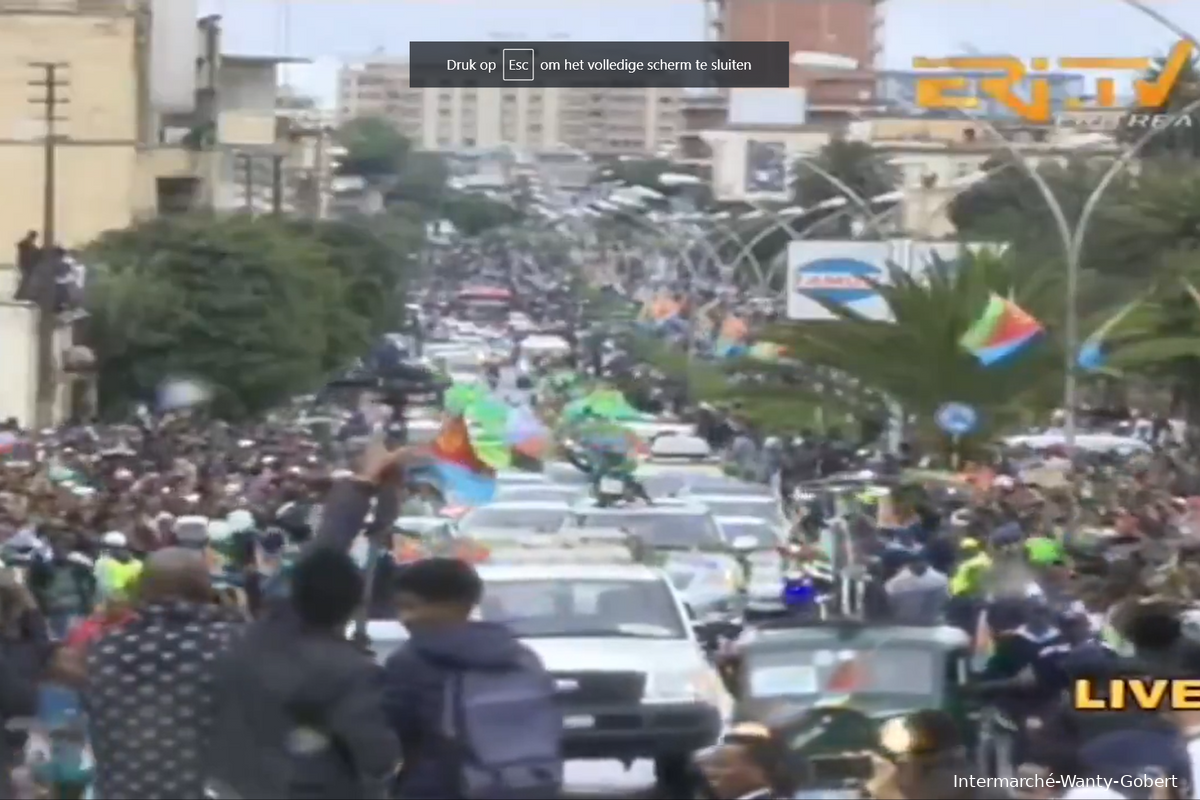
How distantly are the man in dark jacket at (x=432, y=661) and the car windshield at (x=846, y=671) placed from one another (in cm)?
617

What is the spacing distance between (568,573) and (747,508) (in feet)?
48.7

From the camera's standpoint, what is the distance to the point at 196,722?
897cm

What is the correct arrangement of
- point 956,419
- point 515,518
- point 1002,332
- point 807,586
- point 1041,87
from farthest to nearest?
point 1041,87, point 1002,332, point 956,419, point 515,518, point 807,586

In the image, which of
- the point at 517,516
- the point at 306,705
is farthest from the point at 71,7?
the point at 306,705

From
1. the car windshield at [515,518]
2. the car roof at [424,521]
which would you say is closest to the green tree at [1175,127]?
the car windshield at [515,518]

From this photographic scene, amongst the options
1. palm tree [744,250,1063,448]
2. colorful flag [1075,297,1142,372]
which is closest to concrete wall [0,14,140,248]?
palm tree [744,250,1063,448]

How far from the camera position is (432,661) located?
28.8ft

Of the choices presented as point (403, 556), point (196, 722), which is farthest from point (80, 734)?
point (403, 556)

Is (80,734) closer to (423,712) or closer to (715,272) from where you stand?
(423,712)

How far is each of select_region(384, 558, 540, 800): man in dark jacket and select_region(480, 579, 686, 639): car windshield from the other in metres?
8.76

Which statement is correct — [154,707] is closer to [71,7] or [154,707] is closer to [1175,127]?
[71,7]

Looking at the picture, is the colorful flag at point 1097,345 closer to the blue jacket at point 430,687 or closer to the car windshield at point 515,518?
the car windshield at point 515,518

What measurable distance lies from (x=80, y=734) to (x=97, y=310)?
4822 cm

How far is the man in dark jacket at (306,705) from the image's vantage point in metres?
8.38
